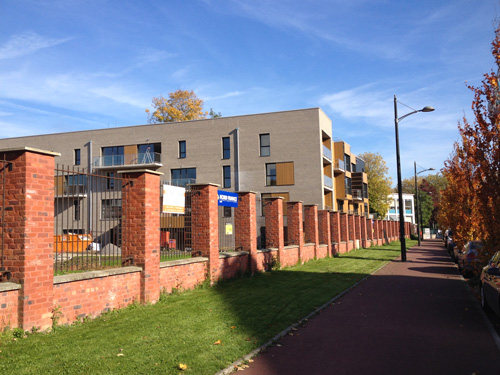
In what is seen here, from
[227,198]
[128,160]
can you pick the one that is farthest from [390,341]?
[128,160]

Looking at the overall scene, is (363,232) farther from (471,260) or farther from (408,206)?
(408,206)

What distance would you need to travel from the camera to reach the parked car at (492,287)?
7716 mm

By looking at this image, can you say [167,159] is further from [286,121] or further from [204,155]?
[286,121]

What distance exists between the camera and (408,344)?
6.54 metres

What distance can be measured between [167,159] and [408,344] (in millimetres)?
37983

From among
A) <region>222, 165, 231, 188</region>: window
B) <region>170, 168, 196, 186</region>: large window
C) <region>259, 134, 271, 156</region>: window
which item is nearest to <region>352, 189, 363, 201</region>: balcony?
<region>259, 134, 271, 156</region>: window

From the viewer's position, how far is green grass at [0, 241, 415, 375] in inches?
209

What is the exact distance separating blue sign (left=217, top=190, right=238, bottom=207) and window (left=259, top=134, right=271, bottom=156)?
25915 mm

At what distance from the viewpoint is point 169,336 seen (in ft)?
21.9

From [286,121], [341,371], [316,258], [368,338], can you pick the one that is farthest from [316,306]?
[286,121]

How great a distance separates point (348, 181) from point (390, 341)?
151 ft

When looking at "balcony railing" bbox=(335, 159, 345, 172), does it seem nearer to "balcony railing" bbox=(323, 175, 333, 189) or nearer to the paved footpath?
"balcony railing" bbox=(323, 175, 333, 189)

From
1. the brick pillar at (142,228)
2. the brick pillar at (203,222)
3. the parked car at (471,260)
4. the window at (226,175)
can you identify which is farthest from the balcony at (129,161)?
the brick pillar at (142,228)

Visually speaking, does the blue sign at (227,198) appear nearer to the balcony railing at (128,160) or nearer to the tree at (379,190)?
the balcony railing at (128,160)
